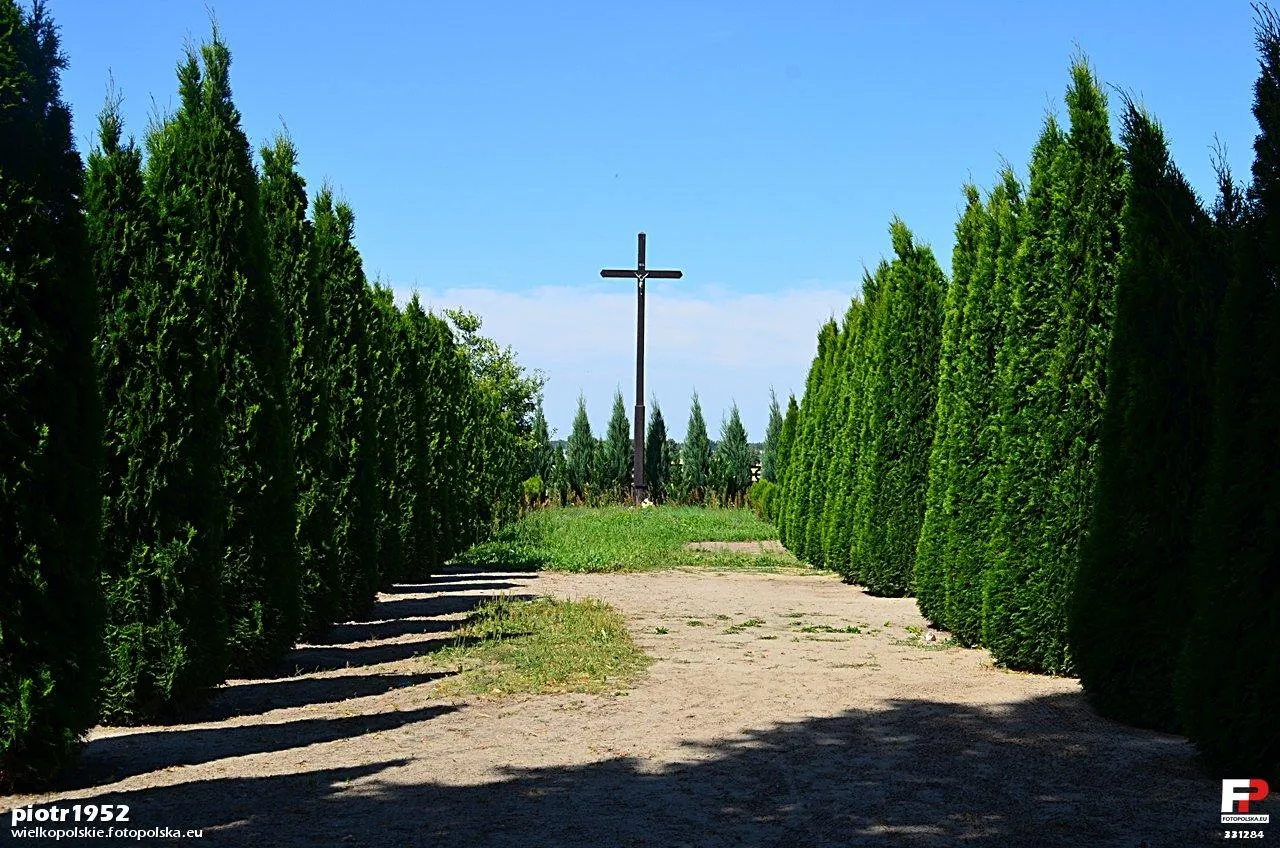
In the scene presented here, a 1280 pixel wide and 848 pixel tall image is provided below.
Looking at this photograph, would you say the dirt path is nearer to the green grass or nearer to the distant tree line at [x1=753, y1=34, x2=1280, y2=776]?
the distant tree line at [x1=753, y1=34, x2=1280, y2=776]

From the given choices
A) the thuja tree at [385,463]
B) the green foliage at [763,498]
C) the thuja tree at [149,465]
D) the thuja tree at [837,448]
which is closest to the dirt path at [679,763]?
the thuja tree at [149,465]

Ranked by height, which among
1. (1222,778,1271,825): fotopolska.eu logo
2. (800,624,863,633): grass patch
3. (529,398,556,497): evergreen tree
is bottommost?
(1222,778,1271,825): fotopolska.eu logo

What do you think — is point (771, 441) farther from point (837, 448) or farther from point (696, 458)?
point (837, 448)

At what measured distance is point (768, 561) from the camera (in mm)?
22141

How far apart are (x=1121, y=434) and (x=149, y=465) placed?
6.80m

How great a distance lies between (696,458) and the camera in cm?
4400

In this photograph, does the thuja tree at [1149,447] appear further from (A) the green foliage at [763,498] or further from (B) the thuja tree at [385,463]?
(A) the green foliage at [763,498]

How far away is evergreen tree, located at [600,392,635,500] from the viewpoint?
142 ft

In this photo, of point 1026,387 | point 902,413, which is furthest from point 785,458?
point 1026,387

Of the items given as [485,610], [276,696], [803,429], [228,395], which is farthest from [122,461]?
[803,429]

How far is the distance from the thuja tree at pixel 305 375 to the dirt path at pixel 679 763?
1089 millimetres

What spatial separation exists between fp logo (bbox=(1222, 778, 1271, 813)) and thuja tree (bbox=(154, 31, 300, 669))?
7.10m

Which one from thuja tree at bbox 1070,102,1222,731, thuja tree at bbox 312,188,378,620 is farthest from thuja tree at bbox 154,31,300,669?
thuja tree at bbox 1070,102,1222,731

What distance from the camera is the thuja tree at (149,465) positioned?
25.7 ft
